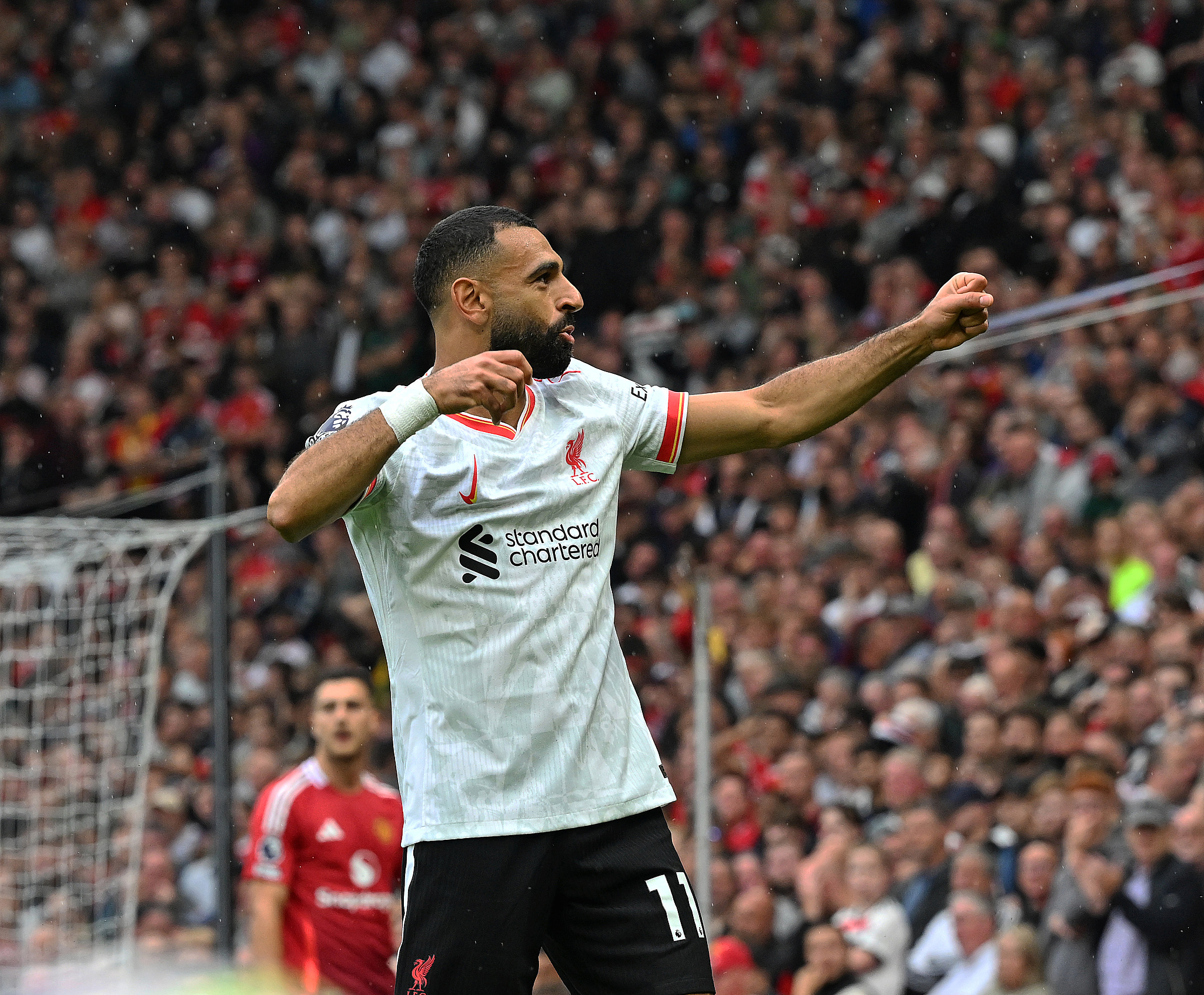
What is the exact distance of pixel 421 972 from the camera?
140 inches

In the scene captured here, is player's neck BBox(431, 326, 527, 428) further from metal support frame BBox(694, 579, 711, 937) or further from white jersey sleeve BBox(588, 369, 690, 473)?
metal support frame BBox(694, 579, 711, 937)

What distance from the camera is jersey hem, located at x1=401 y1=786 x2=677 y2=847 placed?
11.6 feet

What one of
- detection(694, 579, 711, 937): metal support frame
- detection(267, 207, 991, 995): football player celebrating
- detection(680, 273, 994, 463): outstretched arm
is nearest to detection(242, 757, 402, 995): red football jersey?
detection(694, 579, 711, 937): metal support frame

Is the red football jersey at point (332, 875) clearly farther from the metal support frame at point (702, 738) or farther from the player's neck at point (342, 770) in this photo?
the metal support frame at point (702, 738)

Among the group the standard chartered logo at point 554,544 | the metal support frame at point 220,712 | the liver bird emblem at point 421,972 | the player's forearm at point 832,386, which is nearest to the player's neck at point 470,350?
the standard chartered logo at point 554,544

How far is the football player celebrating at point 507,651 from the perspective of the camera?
11.6 feet

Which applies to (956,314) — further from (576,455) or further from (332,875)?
(332,875)

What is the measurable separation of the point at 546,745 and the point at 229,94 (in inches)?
594

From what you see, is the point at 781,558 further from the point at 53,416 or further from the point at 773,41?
the point at 53,416

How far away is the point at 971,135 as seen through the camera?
39.4 feet

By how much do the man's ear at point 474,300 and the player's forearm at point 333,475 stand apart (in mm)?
427

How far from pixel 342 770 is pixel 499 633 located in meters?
3.08

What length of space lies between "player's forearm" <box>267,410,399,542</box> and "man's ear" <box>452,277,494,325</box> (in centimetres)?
43

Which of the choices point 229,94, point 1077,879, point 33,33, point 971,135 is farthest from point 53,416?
point 1077,879
